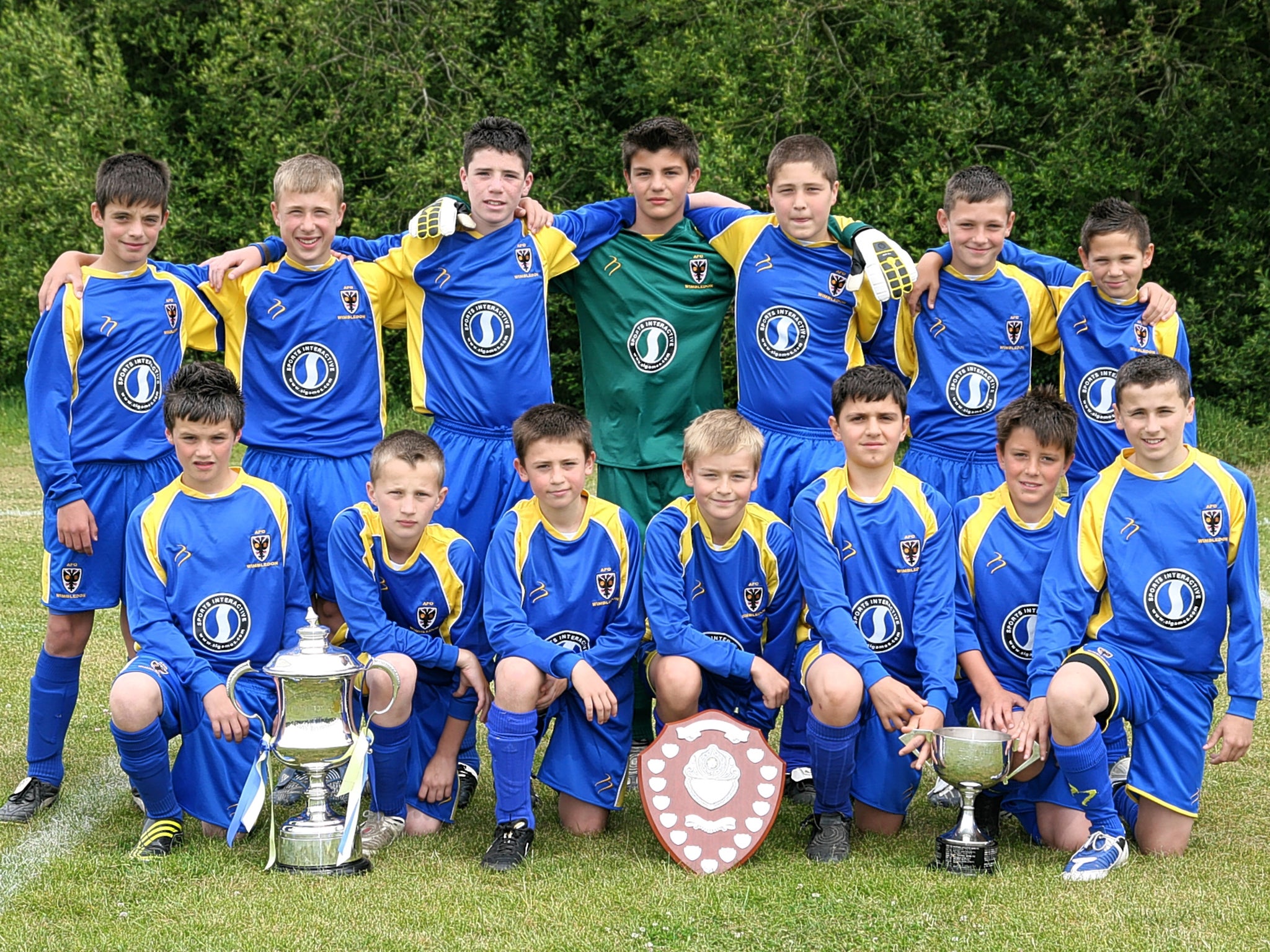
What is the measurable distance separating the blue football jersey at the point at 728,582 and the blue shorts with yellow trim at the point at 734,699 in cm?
11

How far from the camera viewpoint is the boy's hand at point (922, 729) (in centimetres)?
366

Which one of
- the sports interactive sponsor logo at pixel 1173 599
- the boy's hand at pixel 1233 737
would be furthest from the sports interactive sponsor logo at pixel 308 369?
the boy's hand at pixel 1233 737

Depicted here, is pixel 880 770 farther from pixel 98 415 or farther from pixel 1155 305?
pixel 98 415

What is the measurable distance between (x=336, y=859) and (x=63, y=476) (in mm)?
1467

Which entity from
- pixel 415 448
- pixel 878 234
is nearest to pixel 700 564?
pixel 415 448

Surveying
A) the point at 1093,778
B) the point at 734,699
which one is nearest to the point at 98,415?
the point at 734,699

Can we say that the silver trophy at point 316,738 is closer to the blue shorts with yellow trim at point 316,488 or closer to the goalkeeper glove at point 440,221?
the blue shorts with yellow trim at point 316,488

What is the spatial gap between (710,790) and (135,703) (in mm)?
1575

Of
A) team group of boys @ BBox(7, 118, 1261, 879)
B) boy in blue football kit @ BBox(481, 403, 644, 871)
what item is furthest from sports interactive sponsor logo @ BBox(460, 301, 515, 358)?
boy in blue football kit @ BBox(481, 403, 644, 871)

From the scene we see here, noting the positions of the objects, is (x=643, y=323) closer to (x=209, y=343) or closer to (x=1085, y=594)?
(x=209, y=343)

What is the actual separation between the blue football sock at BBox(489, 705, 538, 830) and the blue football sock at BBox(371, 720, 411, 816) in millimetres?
328

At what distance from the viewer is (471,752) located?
451cm

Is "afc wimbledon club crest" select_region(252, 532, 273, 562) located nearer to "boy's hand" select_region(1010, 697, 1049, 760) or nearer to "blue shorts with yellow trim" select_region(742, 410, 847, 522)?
"blue shorts with yellow trim" select_region(742, 410, 847, 522)

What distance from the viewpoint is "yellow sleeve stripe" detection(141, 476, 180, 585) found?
4066 mm
